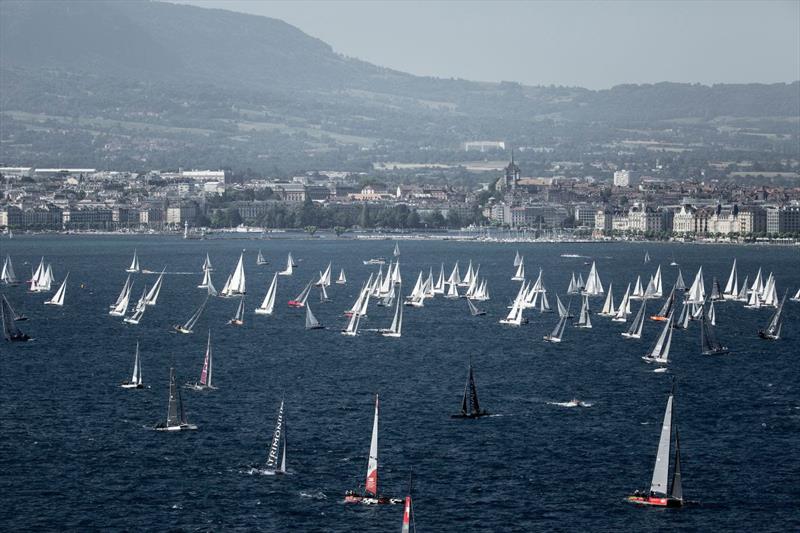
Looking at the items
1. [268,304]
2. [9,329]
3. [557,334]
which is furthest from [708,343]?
[9,329]

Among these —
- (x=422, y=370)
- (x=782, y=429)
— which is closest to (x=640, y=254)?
(x=422, y=370)

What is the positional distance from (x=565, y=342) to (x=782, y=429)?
68.7ft

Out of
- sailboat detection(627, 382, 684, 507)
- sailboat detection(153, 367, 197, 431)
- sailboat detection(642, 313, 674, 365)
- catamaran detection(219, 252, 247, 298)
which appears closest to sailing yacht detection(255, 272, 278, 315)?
catamaran detection(219, 252, 247, 298)

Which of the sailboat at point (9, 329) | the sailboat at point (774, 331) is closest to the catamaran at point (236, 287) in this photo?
the sailboat at point (9, 329)

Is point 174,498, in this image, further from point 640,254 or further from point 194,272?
point 640,254

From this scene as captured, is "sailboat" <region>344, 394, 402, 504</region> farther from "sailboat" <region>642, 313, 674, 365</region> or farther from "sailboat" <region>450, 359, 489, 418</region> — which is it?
"sailboat" <region>642, 313, 674, 365</region>

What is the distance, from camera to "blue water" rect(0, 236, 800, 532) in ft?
114

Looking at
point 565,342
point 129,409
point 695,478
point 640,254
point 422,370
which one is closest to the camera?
point 695,478

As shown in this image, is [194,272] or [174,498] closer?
[174,498]

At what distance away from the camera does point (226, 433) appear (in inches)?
1646

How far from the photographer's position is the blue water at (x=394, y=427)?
114 ft

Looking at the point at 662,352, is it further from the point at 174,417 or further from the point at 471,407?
the point at 174,417

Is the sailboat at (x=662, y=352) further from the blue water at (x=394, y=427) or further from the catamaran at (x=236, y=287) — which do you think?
the catamaran at (x=236, y=287)

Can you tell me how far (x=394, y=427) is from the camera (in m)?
42.9
